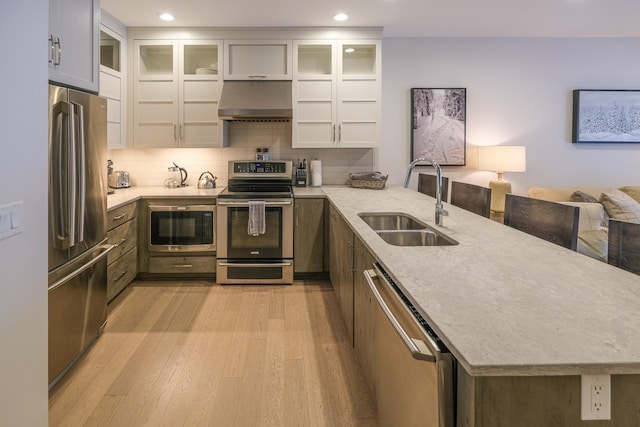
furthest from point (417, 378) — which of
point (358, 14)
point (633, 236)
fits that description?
point (358, 14)

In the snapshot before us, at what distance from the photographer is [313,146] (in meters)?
4.54

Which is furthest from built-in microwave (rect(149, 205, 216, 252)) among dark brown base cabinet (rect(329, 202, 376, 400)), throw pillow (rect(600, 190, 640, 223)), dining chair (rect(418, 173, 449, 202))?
throw pillow (rect(600, 190, 640, 223))

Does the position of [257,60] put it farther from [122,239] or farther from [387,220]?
[387,220]

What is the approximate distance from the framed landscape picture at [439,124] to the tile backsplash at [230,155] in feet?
2.06

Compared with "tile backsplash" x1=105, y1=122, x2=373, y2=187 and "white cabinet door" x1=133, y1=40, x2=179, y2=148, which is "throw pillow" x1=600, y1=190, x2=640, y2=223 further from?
"white cabinet door" x1=133, y1=40, x2=179, y2=148

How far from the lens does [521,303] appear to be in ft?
4.14

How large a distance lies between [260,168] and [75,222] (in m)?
2.36

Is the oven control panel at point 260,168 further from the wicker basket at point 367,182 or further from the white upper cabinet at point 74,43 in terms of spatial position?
the white upper cabinet at point 74,43

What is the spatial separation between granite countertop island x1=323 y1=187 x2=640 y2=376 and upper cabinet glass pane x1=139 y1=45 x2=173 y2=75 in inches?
131

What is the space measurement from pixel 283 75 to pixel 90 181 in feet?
8.01

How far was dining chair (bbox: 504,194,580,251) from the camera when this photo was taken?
2.09 metres

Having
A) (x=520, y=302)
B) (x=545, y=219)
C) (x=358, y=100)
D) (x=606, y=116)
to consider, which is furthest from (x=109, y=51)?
(x=606, y=116)

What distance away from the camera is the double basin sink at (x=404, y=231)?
2.42 meters

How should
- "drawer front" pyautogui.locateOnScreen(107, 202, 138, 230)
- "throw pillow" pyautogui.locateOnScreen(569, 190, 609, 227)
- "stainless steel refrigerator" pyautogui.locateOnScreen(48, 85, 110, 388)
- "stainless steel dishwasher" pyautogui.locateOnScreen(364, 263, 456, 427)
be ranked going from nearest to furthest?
"stainless steel dishwasher" pyautogui.locateOnScreen(364, 263, 456, 427) < "stainless steel refrigerator" pyautogui.locateOnScreen(48, 85, 110, 388) < "drawer front" pyautogui.locateOnScreen(107, 202, 138, 230) < "throw pillow" pyautogui.locateOnScreen(569, 190, 609, 227)
